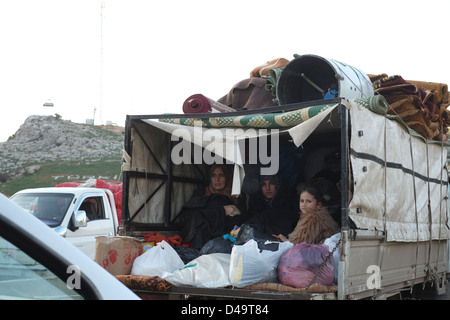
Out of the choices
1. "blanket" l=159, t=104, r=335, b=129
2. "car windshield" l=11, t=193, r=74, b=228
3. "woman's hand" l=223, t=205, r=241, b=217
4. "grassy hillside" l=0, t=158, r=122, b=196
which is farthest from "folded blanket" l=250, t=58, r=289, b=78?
"grassy hillside" l=0, t=158, r=122, b=196

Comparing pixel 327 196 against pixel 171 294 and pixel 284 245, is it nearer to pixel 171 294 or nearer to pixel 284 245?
pixel 284 245

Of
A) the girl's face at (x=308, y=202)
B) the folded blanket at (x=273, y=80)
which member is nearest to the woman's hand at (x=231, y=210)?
the girl's face at (x=308, y=202)

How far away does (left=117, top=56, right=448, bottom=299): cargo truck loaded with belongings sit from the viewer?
5297mm

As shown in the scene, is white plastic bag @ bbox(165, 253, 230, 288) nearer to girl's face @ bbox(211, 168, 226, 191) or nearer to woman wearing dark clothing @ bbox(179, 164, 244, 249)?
woman wearing dark clothing @ bbox(179, 164, 244, 249)

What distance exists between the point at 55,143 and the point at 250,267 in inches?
2525

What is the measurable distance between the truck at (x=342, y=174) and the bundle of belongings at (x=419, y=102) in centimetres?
24

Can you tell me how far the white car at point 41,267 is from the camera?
1482 millimetres


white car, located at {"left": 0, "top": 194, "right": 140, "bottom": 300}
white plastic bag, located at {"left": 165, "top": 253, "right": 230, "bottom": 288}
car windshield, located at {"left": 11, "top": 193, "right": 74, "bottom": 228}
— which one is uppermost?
white car, located at {"left": 0, "top": 194, "right": 140, "bottom": 300}

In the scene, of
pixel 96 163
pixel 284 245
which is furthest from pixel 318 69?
pixel 96 163

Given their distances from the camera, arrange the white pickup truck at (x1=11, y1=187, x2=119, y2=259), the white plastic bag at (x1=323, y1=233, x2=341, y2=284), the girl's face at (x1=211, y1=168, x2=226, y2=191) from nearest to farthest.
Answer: the white plastic bag at (x1=323, y1=233, x2=341, y2=284) → the girl's face at (x1=211, y1=168, x2=226, y2=191) → the white pickup truck at (x1=11, y1=187, x2=119, y2=259)

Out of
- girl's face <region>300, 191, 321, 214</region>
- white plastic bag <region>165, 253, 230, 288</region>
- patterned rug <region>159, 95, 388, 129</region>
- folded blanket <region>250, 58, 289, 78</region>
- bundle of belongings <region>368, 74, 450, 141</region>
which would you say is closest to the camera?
white plastic bag <region>165, 253, 230, 288</region>

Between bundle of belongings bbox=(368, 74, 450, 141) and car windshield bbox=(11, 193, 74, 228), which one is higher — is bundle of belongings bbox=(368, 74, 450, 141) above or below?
above

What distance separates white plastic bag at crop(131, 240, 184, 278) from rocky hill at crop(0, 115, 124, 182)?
46.8 m
